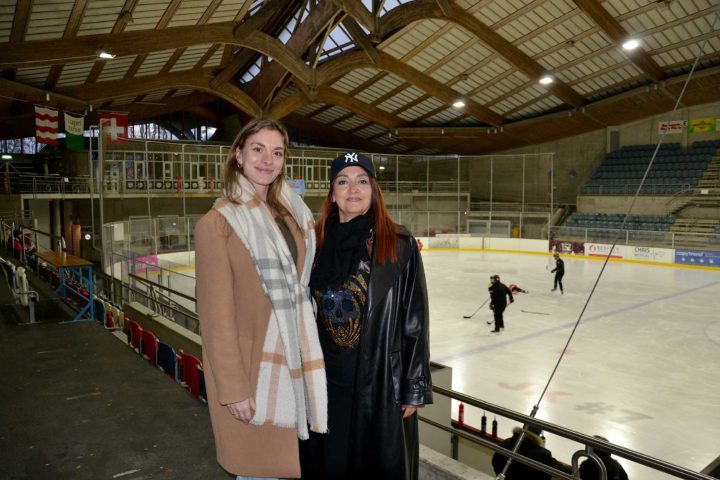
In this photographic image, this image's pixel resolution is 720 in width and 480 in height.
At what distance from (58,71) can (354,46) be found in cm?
1292

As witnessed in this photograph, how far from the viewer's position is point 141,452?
3.18 meters

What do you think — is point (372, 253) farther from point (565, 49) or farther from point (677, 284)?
point (565, 49)

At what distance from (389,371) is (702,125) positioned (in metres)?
34.3

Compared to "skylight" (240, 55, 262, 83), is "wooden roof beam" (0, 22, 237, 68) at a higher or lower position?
lower

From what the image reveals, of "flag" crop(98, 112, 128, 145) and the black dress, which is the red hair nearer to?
the black dress

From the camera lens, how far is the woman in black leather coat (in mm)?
1958

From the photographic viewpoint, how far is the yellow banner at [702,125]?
29031mm

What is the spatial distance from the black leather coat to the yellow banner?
3389 cm

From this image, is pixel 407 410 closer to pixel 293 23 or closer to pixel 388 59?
pixel 388 59

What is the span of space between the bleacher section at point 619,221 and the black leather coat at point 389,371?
26.7 m

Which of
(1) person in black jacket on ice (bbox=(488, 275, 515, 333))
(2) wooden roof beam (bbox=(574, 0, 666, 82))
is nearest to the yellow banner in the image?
(2) wooden roof beam (bbox=(574, 0, 666, 82))

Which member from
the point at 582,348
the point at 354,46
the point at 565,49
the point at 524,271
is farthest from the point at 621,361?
the point at 354,46

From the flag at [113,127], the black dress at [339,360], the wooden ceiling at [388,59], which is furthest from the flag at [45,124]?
the black dress at [339,360]

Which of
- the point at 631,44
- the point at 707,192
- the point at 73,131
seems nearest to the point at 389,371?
the point at 73,131
